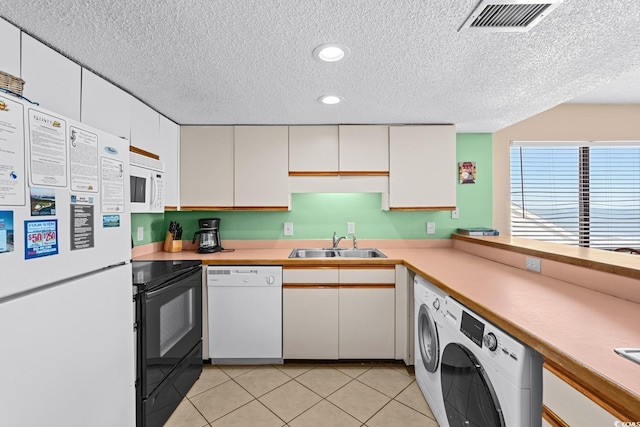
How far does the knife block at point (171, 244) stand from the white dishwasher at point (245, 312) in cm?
64

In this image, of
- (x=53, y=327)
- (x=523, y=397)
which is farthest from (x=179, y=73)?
(x=523, y=397)

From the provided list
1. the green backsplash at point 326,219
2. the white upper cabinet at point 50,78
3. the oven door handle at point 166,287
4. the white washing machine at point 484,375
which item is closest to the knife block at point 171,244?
the green backsplash at point 326,219

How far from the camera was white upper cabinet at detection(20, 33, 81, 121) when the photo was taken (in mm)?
1259

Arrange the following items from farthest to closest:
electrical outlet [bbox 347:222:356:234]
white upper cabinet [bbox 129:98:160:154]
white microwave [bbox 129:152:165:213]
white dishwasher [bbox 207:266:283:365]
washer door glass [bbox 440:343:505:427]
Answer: electrical outlet [bbox 347:222:356:234] → white dishwasher [bbox 207:266:283:365] → white upper cabinet [bbox 129:98:160:154] → white microwave [bbox 129:152:165:213] → washer door glass [bbox 440:343:505:427]

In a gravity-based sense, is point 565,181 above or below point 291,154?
below

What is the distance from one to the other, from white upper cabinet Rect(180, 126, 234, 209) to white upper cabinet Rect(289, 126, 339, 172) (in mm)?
588

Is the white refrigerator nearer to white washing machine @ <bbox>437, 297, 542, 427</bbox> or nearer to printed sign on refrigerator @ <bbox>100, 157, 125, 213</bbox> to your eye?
printed sign on refrigerator @ <bbox>100, 157, 125, 213</bbox>

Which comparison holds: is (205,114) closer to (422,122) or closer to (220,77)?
(220,77)

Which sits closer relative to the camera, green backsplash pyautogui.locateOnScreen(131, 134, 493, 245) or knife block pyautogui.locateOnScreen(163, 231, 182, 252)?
knife block pyautogui.locateOnScreen(163, 231, 182, 252)

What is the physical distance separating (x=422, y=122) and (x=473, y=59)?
42.5 inches

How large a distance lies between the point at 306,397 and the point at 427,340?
92 centimetres

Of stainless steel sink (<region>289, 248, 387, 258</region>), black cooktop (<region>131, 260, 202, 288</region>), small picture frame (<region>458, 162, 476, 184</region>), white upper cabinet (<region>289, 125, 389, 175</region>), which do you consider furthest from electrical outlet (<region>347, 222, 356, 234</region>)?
black cooktop (<region>131, 260, 202, 288</region>)

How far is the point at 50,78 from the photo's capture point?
4.44ft

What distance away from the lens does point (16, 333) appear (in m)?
0.78
